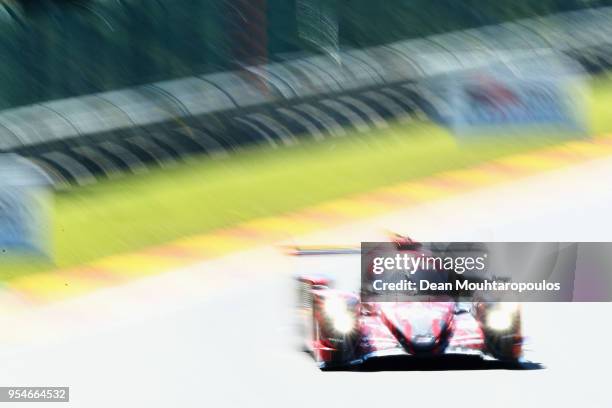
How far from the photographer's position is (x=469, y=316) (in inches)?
174

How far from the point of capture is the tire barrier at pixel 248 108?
5.77 m

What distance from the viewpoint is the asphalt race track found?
4273mm

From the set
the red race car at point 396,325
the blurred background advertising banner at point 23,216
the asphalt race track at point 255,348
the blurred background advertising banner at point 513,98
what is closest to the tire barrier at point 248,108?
the blurred background advertising banner at point 513,98

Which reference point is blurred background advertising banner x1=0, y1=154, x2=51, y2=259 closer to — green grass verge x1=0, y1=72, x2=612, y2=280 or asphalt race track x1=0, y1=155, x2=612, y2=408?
green grass verge x1=0, y1=72, x2=612, y2=280

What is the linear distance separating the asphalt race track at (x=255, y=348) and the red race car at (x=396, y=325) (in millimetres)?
57

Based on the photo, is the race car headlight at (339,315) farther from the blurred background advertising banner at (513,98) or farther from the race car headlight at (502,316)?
the blurred background advertising banner at (513,98)

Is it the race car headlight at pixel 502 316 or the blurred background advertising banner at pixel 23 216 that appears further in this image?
the blurred background advertising banner at pixel 23 216

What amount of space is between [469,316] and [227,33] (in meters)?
2.91

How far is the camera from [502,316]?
14.5 ft

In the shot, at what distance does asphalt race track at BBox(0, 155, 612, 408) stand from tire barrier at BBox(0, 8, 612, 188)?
1.10m

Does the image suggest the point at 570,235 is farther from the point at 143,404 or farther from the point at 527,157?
the point at 143,404

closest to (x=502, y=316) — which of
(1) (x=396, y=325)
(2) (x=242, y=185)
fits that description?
(1) (x=396, y=325)

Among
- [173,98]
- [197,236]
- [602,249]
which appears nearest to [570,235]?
[602,249]

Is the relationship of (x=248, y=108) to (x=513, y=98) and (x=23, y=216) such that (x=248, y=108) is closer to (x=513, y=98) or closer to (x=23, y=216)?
(x=513, y=98)
